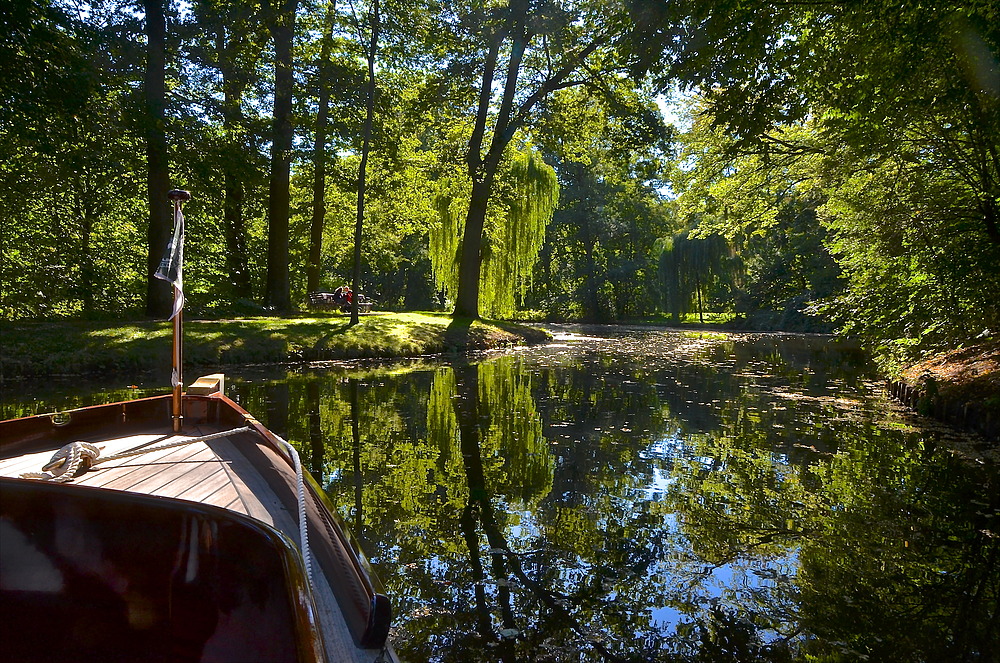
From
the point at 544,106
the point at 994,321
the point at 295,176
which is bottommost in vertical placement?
the point at 994,321

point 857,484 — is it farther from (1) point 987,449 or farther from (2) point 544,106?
(2) point 544,106

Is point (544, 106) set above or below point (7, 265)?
above

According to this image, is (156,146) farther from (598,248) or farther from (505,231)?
(598,248)

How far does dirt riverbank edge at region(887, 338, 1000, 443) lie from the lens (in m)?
8.39

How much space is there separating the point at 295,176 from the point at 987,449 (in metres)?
23.0

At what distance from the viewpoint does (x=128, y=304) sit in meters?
19.8

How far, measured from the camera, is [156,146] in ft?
52.5

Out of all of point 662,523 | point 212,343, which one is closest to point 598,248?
point 212,343

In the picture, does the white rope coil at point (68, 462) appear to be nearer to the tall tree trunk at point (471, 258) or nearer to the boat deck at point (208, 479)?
the boat deck at point (208, 479)

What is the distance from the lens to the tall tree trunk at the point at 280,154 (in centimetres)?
1953

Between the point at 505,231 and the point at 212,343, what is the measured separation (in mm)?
14853

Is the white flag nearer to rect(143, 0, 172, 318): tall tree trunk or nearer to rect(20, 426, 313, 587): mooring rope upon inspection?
rect(20, 426, 313, 587): mooring rope

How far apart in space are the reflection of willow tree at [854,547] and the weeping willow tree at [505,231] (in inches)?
831

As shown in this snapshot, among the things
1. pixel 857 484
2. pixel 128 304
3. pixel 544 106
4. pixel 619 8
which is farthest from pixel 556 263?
pixel 857 484
